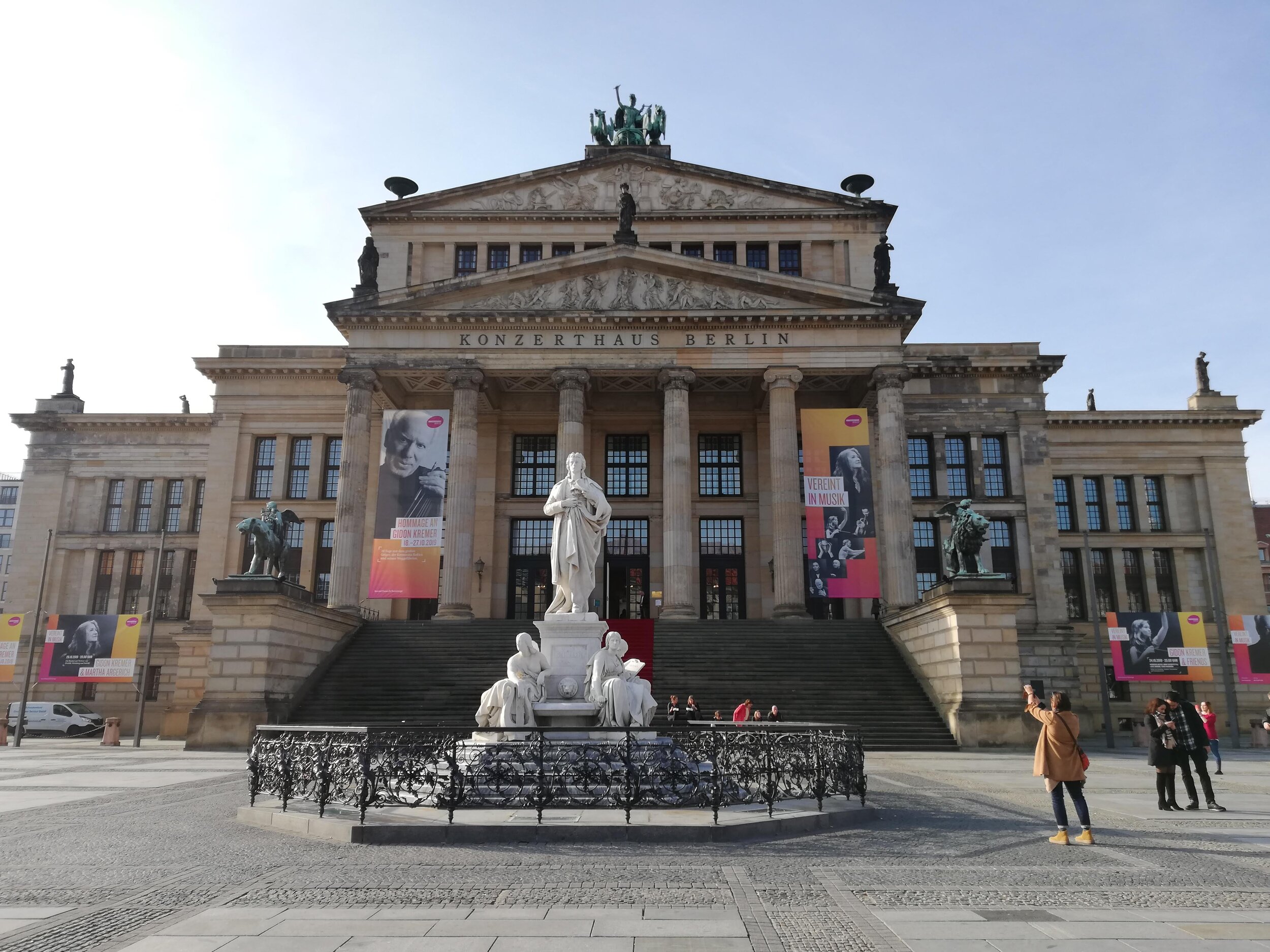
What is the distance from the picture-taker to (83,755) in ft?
92.2

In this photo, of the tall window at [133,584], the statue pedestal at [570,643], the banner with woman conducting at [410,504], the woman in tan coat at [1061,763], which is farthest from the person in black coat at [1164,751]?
the tall window at [133,584]

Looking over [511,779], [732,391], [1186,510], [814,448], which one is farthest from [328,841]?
[1186,510]

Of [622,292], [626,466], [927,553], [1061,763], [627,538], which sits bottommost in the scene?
[1061,763]

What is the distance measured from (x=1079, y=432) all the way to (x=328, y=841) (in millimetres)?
52209

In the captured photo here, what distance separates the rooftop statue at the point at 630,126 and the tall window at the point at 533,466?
18.0 m

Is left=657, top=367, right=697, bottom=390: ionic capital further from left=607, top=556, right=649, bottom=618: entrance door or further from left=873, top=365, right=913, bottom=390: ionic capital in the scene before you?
left=607, top=556, right=649, bottom=618: entrance door

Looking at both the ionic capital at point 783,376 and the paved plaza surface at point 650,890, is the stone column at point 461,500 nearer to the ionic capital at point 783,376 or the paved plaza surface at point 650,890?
the ionic capital at point 783,376

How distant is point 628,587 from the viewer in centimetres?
4497

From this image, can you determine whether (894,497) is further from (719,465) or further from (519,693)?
(519,693)

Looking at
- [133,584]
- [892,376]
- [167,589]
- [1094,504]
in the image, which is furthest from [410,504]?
[1094,504]

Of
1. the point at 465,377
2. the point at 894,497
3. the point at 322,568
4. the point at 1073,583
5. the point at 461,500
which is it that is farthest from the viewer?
the point at 1073,583

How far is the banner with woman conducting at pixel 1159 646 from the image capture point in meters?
36.2

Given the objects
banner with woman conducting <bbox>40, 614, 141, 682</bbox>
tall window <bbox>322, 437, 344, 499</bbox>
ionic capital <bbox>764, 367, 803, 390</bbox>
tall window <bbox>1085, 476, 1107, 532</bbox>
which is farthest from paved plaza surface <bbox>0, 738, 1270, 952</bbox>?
tall window <bbox>1085, 476, 1107, 532</bbox>

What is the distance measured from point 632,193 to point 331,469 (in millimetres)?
21461
